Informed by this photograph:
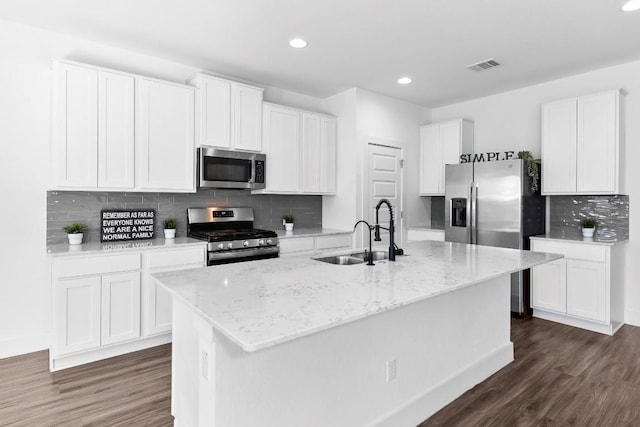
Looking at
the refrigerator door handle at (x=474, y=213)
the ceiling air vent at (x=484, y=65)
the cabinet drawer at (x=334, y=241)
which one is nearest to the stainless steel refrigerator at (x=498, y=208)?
the refrigerator door handle at (x=474, y=213)

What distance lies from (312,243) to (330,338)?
255 centimetres

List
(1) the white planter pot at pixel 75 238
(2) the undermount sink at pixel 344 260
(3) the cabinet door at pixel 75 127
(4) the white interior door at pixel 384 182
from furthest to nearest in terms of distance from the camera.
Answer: (4) the white interior door at pixel 384 182
(1) the white planter pot at pixel 75 238
(3) the cabinet door at pixel 75 127
(2) the undermount sink at pixel 344 260

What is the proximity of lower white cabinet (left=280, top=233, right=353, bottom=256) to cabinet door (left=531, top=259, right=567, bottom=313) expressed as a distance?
2.14m

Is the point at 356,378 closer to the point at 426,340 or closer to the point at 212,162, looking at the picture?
the point at 426,340

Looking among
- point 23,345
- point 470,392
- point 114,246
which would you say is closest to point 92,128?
point 114,246

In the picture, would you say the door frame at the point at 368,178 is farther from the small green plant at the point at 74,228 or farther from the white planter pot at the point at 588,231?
the small green plant at the point at 74,228

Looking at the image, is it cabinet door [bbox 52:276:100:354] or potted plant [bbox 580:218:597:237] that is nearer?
cabinet door [bbox 52:276:100:354]

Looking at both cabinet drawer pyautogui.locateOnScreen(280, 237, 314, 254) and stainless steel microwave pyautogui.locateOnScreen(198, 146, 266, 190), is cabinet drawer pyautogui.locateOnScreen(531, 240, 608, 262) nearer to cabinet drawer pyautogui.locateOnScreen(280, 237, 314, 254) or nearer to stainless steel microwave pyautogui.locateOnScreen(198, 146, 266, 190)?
cabinet drawer pyautogui.locateOnScreen(280, 237, 314, 254)

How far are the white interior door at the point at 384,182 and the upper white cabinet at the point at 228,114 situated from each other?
155 cm

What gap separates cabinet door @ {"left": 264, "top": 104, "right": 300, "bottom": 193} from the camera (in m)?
4.25

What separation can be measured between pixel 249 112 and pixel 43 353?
114 inches

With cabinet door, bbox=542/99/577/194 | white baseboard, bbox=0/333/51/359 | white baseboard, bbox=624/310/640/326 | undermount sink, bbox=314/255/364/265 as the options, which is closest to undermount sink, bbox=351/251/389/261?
undermount sink, bbox=314/255/364/265

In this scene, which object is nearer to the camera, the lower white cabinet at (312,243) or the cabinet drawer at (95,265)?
the cabinet drawer at (95,265)

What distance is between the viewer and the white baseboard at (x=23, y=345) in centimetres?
305
